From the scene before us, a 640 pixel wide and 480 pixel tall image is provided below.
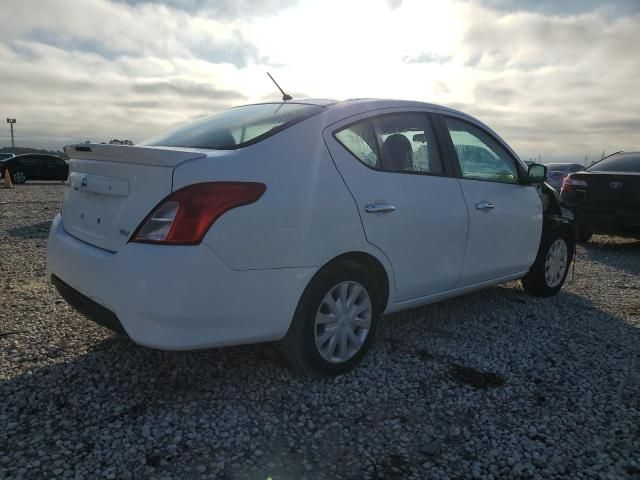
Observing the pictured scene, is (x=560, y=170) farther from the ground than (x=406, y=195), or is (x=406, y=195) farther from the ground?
(x=406, y=195)

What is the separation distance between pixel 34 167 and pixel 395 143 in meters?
25.4

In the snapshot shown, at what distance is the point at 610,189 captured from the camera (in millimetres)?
7918

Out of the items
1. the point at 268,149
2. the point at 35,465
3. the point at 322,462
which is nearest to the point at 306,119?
the point at 268,149

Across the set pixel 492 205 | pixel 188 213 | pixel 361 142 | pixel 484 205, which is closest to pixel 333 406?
pixel 188 213

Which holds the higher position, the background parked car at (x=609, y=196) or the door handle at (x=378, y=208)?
the door handle at (x=378, y=208)

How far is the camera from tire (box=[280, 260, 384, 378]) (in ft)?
9.45

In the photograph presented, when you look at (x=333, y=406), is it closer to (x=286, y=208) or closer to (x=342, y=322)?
(x=342, y=322)

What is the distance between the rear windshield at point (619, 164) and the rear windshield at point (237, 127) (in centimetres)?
685

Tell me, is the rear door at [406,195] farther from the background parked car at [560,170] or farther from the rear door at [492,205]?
the background parked car at [560,170]

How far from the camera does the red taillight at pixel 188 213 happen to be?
2.44 metres

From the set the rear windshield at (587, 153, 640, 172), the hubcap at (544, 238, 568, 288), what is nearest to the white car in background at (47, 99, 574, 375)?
the hubcap at (544, 238, 568, 288)

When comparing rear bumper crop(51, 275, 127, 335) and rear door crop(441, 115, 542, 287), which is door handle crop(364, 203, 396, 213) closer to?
rear door crop(441, 115, 542, 287)

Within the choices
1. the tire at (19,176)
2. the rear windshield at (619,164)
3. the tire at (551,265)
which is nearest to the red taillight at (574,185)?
the rear windshield at (619,164)

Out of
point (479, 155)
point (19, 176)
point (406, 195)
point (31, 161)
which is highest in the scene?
point (479, 155)
